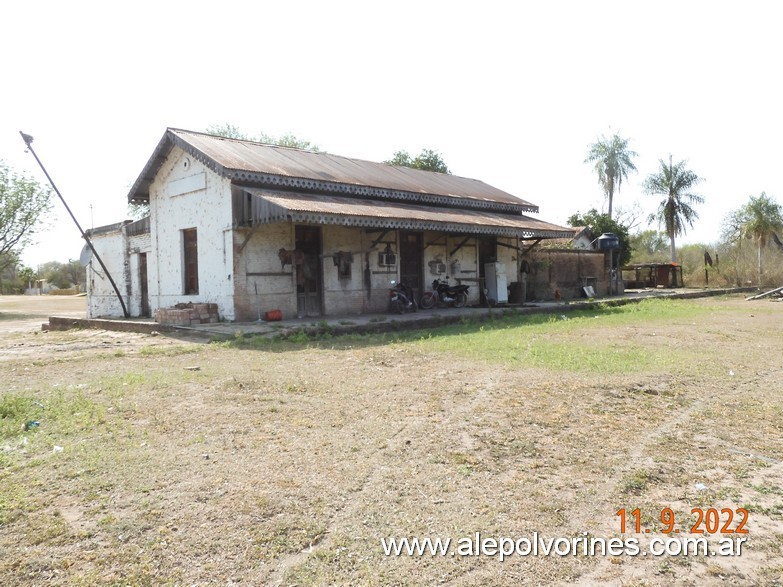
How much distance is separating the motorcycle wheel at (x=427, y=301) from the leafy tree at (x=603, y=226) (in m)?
22.4

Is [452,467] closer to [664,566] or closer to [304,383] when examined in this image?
[664,566]

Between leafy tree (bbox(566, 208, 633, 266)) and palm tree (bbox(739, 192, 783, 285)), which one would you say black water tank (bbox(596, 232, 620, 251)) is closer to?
leafy tree (bbox(566, 208, 633, 266))

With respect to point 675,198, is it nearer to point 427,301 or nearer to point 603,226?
point 603,226

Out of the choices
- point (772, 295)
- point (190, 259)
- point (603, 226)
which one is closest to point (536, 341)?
point (190, 259)

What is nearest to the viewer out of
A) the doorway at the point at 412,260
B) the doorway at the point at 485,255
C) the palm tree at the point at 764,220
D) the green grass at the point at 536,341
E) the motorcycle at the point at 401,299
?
the green grass at the point at 536,341

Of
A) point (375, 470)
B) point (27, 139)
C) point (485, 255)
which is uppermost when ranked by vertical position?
point (27, 139)

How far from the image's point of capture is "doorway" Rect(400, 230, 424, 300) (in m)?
17.3

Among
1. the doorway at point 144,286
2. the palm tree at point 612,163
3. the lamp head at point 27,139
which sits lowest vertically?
the doorway at point 144,286

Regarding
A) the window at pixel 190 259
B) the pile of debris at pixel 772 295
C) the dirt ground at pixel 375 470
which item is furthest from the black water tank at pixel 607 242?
the dirt ground at pixel 375 470

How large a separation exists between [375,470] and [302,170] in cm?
1291

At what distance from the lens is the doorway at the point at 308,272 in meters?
14.9

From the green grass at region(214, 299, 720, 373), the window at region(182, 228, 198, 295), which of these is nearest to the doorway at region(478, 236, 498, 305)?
the green grass at region(214, 299, 720, 373)

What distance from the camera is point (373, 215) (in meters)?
13.5

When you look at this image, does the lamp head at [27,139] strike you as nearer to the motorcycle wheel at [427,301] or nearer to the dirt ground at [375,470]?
the dirt ground at [375,470]
